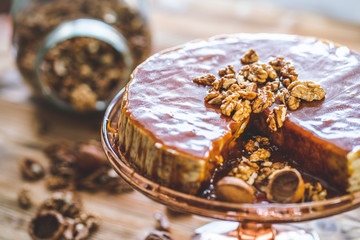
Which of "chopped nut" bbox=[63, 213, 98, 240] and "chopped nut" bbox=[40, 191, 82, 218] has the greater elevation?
"chopped nut" bbox=[40, 191, 82, 218]

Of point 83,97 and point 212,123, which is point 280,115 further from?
point 83,97

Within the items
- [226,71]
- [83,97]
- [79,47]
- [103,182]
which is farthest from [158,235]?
[79,47]

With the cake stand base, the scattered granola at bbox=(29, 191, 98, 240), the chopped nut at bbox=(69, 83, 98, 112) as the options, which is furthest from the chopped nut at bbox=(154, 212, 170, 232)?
the chopped nut at bbox=(69, 83, 98, 112)

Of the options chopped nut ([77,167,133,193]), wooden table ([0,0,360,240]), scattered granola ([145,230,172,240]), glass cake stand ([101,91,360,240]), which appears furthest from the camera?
chopped nut ([77,167,133,193])

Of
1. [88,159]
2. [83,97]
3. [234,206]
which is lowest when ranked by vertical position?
[88,159]

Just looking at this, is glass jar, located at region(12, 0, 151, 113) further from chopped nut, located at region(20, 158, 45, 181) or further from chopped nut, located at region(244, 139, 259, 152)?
chopped nut, located at region(244, 139, 259, 152)
